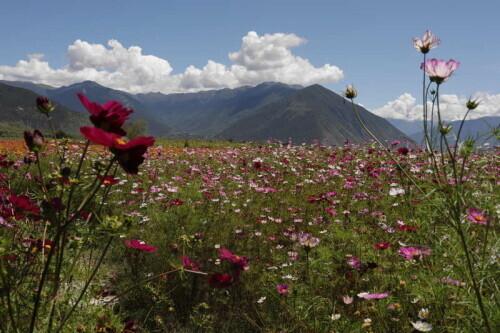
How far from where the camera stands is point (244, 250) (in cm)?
467

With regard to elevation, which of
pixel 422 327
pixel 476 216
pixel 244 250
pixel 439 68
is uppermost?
pixel 439 68

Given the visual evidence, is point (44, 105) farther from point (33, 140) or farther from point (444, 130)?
point (444, 130)

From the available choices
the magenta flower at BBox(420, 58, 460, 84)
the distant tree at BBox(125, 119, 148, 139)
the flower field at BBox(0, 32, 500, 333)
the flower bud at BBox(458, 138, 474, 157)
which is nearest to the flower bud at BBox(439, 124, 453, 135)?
the flower field at BBox(0, 32, 500, 333)

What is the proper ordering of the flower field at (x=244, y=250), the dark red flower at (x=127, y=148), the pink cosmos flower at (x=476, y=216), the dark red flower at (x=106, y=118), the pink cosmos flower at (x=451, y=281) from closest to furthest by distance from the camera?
1. the dark red flower at (x=127, y=148)
2. the dark red flower at (x=106, y=118)
3. the flower field at (x=244, y=250)
4. the pink cosmos flower at (x=476, y=216)
5. the pink cosmos flower at (x=451, y=281)

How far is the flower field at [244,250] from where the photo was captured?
70.3 inches

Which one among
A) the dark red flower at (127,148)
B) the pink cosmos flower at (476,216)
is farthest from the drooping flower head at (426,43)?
the dark red flower at (127,148)

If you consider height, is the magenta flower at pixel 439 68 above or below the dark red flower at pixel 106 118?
above

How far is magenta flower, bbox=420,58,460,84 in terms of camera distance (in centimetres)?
203

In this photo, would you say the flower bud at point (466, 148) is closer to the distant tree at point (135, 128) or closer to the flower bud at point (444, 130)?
the flower bud at point (444, 130)


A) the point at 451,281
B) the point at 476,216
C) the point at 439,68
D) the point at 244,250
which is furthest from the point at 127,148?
the point at 244,250

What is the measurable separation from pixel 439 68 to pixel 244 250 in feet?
10.5

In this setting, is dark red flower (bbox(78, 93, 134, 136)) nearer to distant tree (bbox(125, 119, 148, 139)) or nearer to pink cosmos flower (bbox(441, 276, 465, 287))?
distant tree (bbox(125, 119, 148, 139))

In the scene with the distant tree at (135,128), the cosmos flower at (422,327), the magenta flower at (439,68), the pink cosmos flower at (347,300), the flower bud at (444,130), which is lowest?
the pink cosmos flower at (347,300)

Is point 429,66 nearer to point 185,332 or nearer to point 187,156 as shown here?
point 185,332
